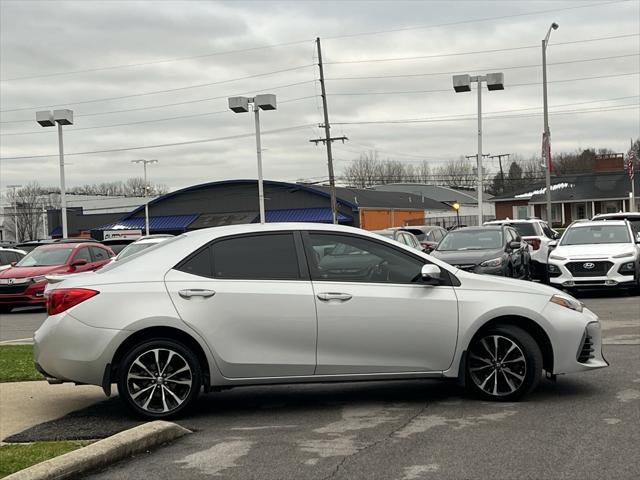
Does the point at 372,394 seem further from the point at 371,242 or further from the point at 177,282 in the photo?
the point at 177,282

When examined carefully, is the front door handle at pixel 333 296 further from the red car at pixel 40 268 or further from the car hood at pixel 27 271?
the car hood at pixel 27 271

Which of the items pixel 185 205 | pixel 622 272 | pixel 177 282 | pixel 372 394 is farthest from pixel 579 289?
pixel 185 205

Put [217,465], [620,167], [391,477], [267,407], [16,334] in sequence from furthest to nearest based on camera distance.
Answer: [620,167] < [16,334] < [267,407] < [217,465] < [391,477]

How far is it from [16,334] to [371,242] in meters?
9.83

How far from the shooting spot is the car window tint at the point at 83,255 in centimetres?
2083

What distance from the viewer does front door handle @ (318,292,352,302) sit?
6941mm

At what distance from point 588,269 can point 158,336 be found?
13.1 metres

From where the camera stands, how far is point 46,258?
20656mm

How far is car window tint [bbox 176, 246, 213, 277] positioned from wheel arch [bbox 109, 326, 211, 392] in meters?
0.53

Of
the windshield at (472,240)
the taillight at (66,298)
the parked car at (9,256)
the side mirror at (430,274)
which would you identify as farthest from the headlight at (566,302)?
the parked car at (9,256)

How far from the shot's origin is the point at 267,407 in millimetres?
7465

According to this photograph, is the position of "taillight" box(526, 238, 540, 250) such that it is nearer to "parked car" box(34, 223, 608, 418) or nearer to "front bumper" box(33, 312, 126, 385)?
"parked car" box(34, 223, 608, 418)

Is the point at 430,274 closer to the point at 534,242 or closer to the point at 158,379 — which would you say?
the point at 158,379

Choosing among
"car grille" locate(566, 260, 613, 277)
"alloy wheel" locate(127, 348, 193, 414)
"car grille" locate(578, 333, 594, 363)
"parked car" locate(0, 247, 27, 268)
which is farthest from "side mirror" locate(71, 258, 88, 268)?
"car grille" locate(578, 333, 594, 363)
